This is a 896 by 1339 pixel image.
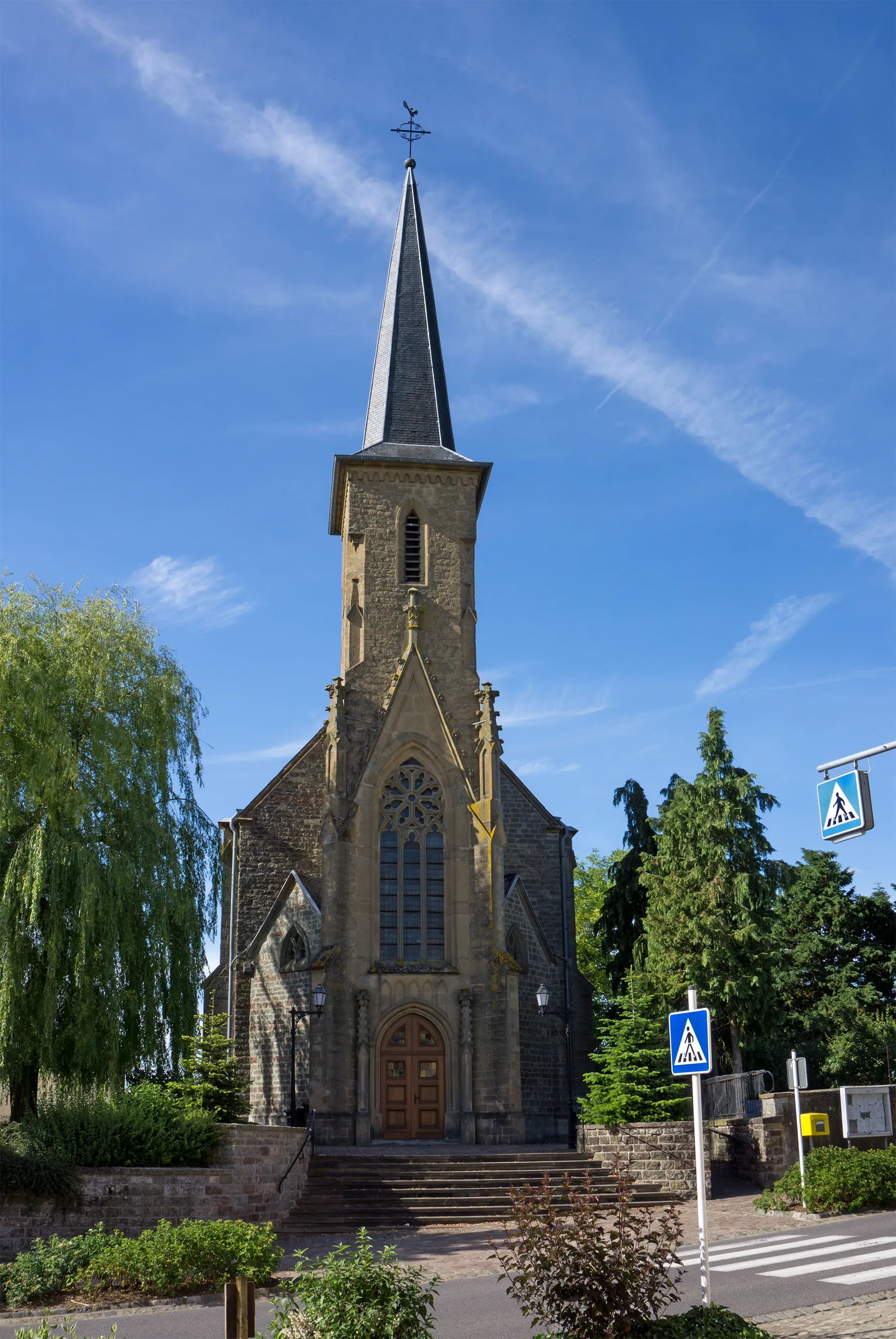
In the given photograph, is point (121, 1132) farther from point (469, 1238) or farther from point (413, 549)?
point (413, 549)

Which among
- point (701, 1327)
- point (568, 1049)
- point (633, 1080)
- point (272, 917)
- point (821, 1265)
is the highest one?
point (272, 917)

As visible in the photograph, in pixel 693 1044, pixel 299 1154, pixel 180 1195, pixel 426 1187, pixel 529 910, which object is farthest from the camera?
pixel 529 910

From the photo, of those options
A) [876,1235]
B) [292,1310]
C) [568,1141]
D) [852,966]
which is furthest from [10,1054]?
[852,966]

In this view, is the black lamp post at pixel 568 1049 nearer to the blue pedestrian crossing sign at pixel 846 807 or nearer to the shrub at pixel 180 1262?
the shrub at pixel 180 1262

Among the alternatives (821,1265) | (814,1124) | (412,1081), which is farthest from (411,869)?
(821,1265)

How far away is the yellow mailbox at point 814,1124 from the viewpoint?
20047 mm

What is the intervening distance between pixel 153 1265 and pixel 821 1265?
7.54m

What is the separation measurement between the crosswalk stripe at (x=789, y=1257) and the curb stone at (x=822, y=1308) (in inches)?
85.8

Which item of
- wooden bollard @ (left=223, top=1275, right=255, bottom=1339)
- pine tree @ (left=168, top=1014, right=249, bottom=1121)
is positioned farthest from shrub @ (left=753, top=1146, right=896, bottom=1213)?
wooden bollard @ (left=223, top=1275, right=255, bottom=1339)

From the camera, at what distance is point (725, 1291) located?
12.3 m

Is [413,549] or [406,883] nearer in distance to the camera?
[406,883]

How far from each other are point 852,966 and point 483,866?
15.0 m

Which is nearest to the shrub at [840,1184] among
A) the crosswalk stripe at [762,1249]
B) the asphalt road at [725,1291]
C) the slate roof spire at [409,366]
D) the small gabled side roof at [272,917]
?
the crosswalk stripe at [762,1249]

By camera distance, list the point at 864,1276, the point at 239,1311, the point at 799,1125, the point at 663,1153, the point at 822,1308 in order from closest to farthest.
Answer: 1. the point at 239,1311
2. the point at 822,1308
3. the point at 864,1276
4. the point at 799,1125
5. the point at 663,1153
